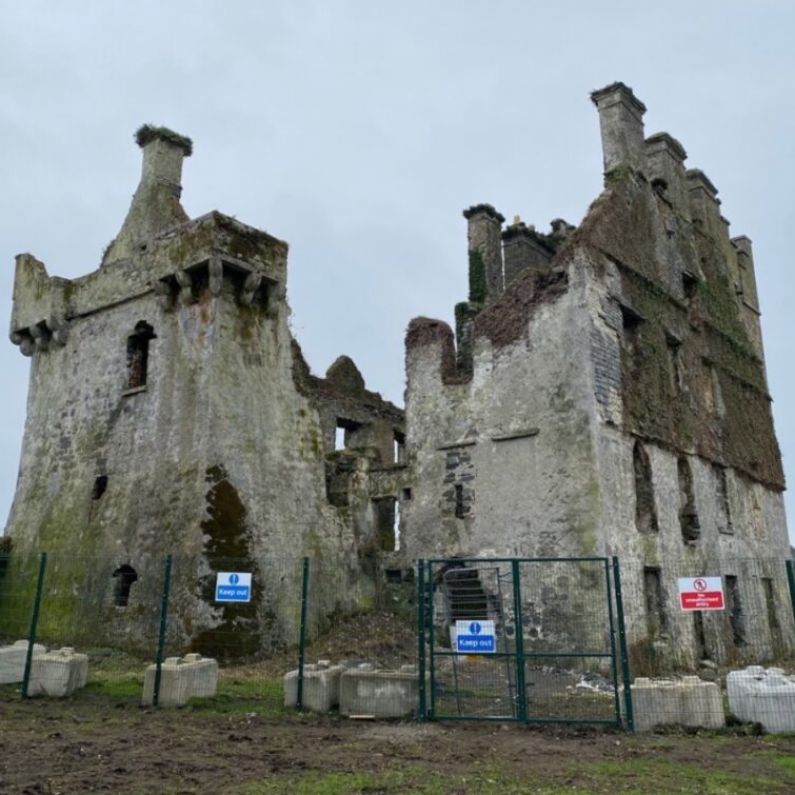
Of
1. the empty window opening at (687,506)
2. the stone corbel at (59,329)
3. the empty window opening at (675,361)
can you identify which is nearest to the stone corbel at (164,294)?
the stone corbel at (59,329)

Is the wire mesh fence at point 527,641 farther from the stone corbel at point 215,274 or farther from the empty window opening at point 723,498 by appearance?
the stone corbel at point 215,274

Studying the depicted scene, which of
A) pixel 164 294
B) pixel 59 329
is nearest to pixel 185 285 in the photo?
pixel 164 294

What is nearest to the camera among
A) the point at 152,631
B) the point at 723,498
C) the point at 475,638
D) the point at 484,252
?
the point at 475,638

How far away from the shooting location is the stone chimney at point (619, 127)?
21141 millimetres

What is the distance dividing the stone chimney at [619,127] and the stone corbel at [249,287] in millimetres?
9463

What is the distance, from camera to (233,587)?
12.9m

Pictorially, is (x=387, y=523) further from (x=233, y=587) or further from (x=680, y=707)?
(x=680, y=707)

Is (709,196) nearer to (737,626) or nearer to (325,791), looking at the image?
(737,626)

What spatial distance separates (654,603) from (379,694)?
29.3 feet

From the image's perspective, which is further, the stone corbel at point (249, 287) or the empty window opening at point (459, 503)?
the empty window opening at point (459, 503)

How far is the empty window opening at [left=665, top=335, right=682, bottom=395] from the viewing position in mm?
21025

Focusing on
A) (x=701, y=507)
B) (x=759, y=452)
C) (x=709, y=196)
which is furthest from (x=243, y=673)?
(x=709, y=196)

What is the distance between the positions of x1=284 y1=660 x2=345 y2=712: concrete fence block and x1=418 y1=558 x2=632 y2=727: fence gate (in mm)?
1263

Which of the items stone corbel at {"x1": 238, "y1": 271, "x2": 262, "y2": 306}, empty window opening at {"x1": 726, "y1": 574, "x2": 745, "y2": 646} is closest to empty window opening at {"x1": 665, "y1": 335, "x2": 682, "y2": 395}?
empty window opening at {"x1": 726, "y1": 574, "x2": 745, "y2": 646}
